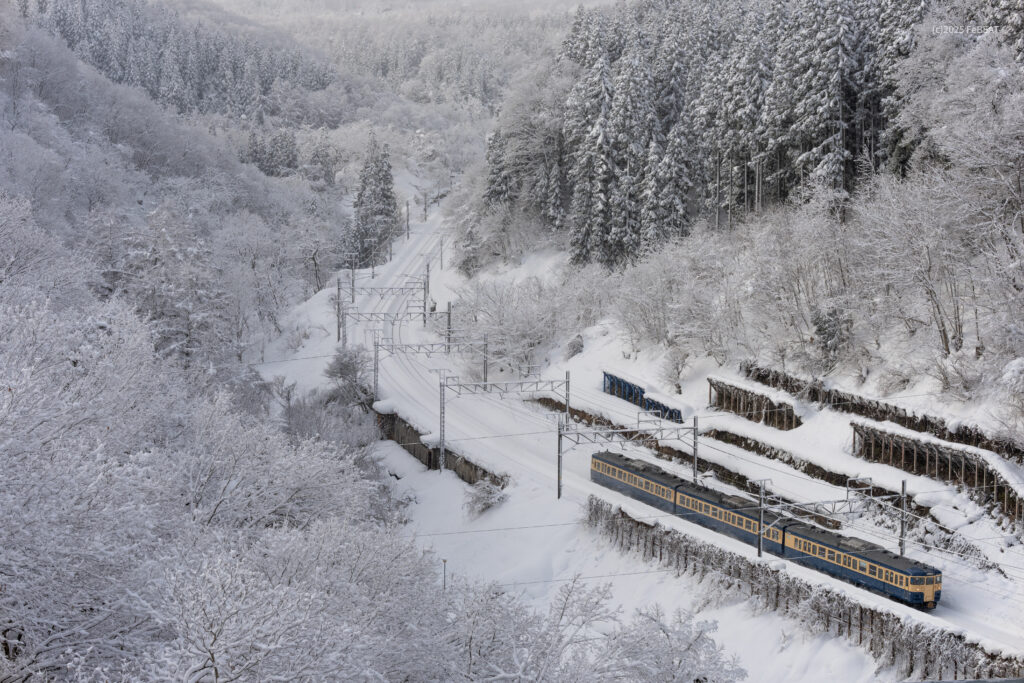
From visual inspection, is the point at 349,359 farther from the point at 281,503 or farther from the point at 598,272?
the point at 281,503

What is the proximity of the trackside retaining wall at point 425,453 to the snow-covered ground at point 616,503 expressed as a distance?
451mm

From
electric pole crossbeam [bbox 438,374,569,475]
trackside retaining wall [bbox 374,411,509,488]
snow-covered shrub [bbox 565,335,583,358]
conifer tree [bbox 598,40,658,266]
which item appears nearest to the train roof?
electric pole crossbeam [bbox 438,374,569,475]

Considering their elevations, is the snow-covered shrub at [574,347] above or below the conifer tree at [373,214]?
below

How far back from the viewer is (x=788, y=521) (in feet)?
87.5

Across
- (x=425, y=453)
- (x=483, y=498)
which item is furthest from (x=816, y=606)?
(x=425, y=453)

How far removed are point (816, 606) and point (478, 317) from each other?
34852mm

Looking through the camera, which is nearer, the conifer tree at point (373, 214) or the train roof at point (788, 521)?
the train roof at point (788, 521)

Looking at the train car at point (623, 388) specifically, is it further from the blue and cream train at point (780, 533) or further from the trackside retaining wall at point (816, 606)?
the trackside retaining wall at point (816, 606)

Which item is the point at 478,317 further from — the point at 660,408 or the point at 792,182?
the point at 792,182

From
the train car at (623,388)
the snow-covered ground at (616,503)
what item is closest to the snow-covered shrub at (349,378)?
the snow-covered ground at (616,503)

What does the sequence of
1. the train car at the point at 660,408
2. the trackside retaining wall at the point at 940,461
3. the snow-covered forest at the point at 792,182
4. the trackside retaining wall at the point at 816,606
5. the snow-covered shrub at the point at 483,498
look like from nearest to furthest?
the trackside retaining wall at the point at 816,606, the trackside retaining wall at the point at 940,461, the snow-covered forest at the point at 792,182, the snow-covered shrub at the point at 483,498, the train car at the point at 660,408

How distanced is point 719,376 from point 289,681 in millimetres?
30663

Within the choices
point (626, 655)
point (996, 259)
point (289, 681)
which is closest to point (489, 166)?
point (996, 259)

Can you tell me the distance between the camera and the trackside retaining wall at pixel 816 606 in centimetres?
1969
